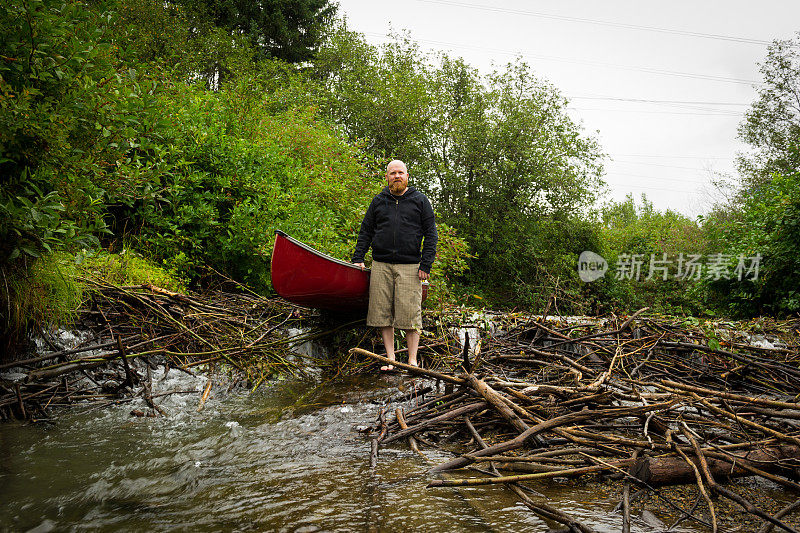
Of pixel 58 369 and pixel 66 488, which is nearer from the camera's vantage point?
pixel 66 488

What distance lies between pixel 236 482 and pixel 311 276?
2.76m

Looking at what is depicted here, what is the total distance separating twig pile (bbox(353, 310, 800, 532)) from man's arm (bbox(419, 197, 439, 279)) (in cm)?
123

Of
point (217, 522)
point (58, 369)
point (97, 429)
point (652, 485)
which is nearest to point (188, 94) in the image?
point (58, 369)

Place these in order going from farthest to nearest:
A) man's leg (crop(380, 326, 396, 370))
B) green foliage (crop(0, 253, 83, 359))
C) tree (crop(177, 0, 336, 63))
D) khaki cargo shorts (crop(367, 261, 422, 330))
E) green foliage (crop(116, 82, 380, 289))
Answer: tree (crop(177, 0, 336, 63)) < green foliage (crop(116, 82, 380, 289)) < khaki cargo shorts (crop(367, 261, 422, 330)) < man's leg (crop(380, 326, 396, 370)) < green foliage (crop(0, 253, 83, 359))

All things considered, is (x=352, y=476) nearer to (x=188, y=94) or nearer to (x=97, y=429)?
(x=97, y=429)

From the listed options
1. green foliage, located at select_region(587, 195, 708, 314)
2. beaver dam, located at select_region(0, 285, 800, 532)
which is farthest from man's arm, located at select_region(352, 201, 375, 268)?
green foliage, located at select_region(587, 195, 708, 314)

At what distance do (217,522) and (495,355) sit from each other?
2985mm

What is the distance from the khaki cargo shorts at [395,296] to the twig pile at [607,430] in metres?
1.03

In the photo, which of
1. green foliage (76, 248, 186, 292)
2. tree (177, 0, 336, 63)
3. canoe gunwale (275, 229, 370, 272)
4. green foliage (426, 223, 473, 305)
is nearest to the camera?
canoe gunwale (275, 229, 370, 272)

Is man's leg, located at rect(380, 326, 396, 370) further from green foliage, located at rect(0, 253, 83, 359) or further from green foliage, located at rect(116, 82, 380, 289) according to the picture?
green foliage, located at rect(0, 253, 83, 359)

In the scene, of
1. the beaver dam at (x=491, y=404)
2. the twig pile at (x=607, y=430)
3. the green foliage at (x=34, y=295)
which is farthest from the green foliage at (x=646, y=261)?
the green foliage at (x=34, y=295)

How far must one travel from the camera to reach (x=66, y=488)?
2.58 meters

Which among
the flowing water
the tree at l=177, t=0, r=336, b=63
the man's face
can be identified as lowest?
the flowing water

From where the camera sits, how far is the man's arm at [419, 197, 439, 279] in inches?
217
